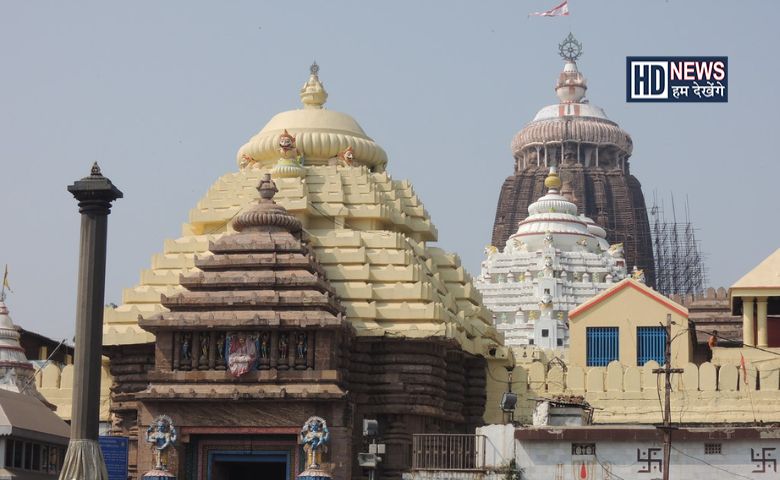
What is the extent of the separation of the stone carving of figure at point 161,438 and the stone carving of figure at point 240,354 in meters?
2.16

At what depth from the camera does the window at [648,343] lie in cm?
6197

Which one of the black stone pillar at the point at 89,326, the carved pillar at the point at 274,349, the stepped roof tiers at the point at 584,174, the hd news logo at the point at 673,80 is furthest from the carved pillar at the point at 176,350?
the stepped roof tiers at the point at 584,174

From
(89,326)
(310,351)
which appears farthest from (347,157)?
(89,326)

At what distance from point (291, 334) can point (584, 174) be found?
87.7 metres

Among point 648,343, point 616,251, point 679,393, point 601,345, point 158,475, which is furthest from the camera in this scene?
point 616,251

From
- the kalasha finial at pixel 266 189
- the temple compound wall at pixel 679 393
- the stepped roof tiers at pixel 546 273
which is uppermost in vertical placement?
the stepped roof tiers at pixel 546 273

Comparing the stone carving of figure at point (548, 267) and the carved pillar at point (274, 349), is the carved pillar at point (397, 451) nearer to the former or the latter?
the carved pillar at point (274, 349)

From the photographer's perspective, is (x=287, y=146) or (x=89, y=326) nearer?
(x=89, y=326)

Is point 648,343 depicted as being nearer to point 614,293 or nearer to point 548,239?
point 614,293

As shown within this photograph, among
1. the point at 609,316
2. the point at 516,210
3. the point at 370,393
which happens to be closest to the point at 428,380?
the point at 370,393

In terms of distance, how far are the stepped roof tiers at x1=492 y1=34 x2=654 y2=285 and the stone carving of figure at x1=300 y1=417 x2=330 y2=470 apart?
85022 millimetres

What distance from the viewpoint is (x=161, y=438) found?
51.7 m

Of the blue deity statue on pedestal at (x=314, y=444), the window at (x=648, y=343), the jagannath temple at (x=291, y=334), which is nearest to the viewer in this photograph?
the blue deity statue on pedestal at (x=314, y=444)

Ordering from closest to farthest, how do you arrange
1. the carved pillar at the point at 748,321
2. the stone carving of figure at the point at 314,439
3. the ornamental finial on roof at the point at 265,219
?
the stone carving of figure at the point at 314,439 < the ornamental finial on roof at the point at 265,219 < the carved pillar at the point at 748,321
